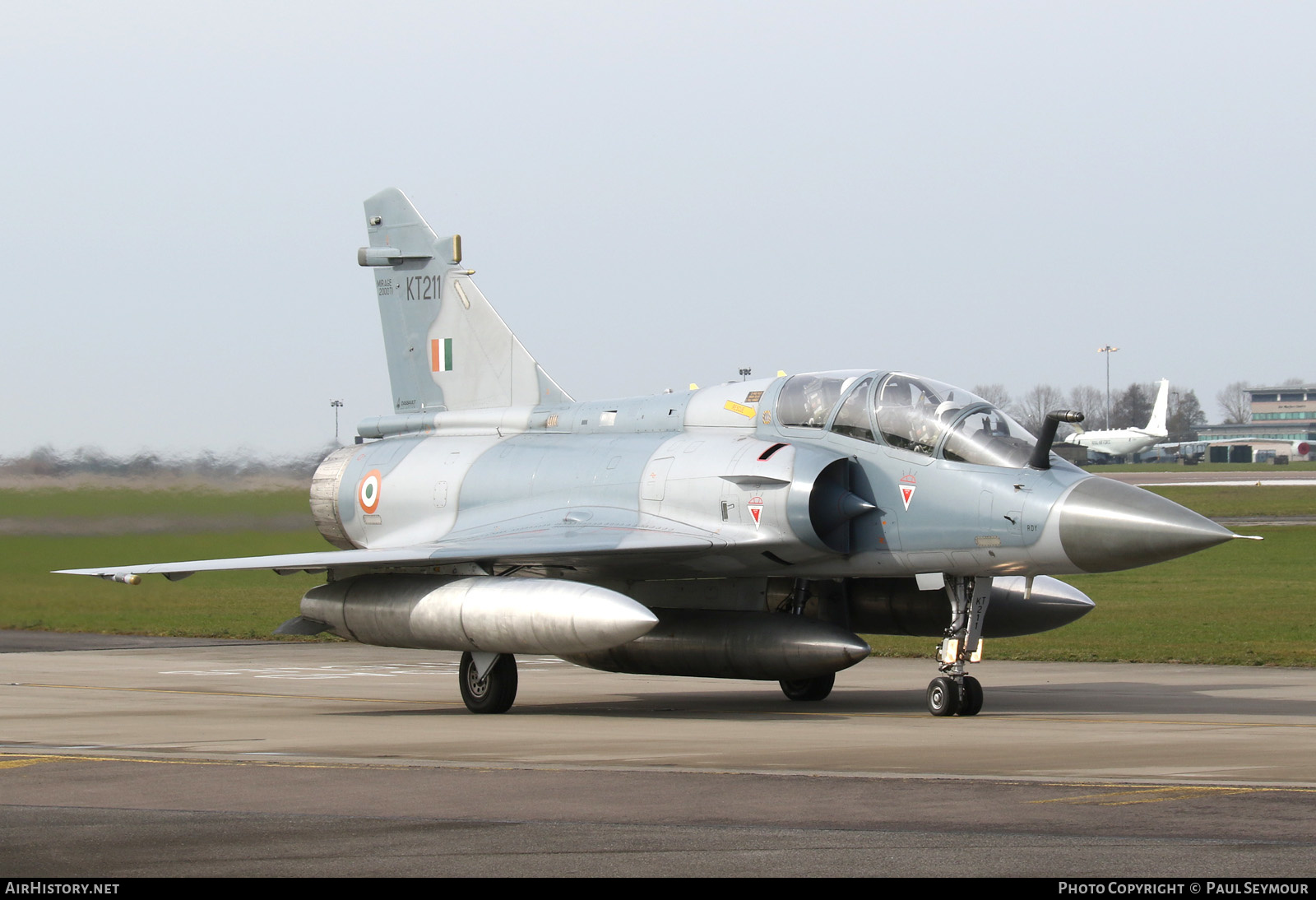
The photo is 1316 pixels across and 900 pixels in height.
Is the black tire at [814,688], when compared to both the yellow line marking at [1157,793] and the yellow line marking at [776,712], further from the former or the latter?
the yellow line marking at [1157,793]

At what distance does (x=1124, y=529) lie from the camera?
13.3 metres

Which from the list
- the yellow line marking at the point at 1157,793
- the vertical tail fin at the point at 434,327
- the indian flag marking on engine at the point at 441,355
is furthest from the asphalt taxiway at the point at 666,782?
the indian flag marking on engine at the point at 441,355

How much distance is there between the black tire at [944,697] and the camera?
14.1 meters

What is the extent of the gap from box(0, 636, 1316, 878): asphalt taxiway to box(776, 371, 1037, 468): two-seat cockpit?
2409mm

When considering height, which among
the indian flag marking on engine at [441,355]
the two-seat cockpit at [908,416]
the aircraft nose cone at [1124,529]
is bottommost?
the aircraft nose cone at [1124,529]

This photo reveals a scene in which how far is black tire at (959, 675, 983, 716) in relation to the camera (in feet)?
46.4

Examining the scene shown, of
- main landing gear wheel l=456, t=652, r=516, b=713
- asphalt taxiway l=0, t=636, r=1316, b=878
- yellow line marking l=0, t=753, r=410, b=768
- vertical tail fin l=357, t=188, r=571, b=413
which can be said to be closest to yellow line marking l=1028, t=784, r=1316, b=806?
asphalt taxiway l=0, t=636, r=1316, b=878

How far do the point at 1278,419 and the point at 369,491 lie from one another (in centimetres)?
19065

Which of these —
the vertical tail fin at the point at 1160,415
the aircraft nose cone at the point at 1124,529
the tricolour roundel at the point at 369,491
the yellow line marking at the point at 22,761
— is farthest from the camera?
the vertical tail fin at the point at 1160,415

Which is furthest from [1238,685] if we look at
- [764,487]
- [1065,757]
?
[1065,757]

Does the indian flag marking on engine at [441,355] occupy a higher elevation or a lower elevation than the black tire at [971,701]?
higher

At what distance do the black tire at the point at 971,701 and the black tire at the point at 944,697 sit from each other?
0.19 feet

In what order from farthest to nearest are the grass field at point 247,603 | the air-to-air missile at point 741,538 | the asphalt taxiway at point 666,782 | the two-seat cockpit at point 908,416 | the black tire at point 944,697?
the grass field at point 247,603 < the two-seat cockpit at point 908,416 < the black tire at point 944,697 < the air-to-air missile at point 741,538 < the asphalt taxiway at point 666,782

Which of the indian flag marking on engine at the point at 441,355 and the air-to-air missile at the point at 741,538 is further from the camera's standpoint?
the indian flag marking on engine at the point at 441,355
